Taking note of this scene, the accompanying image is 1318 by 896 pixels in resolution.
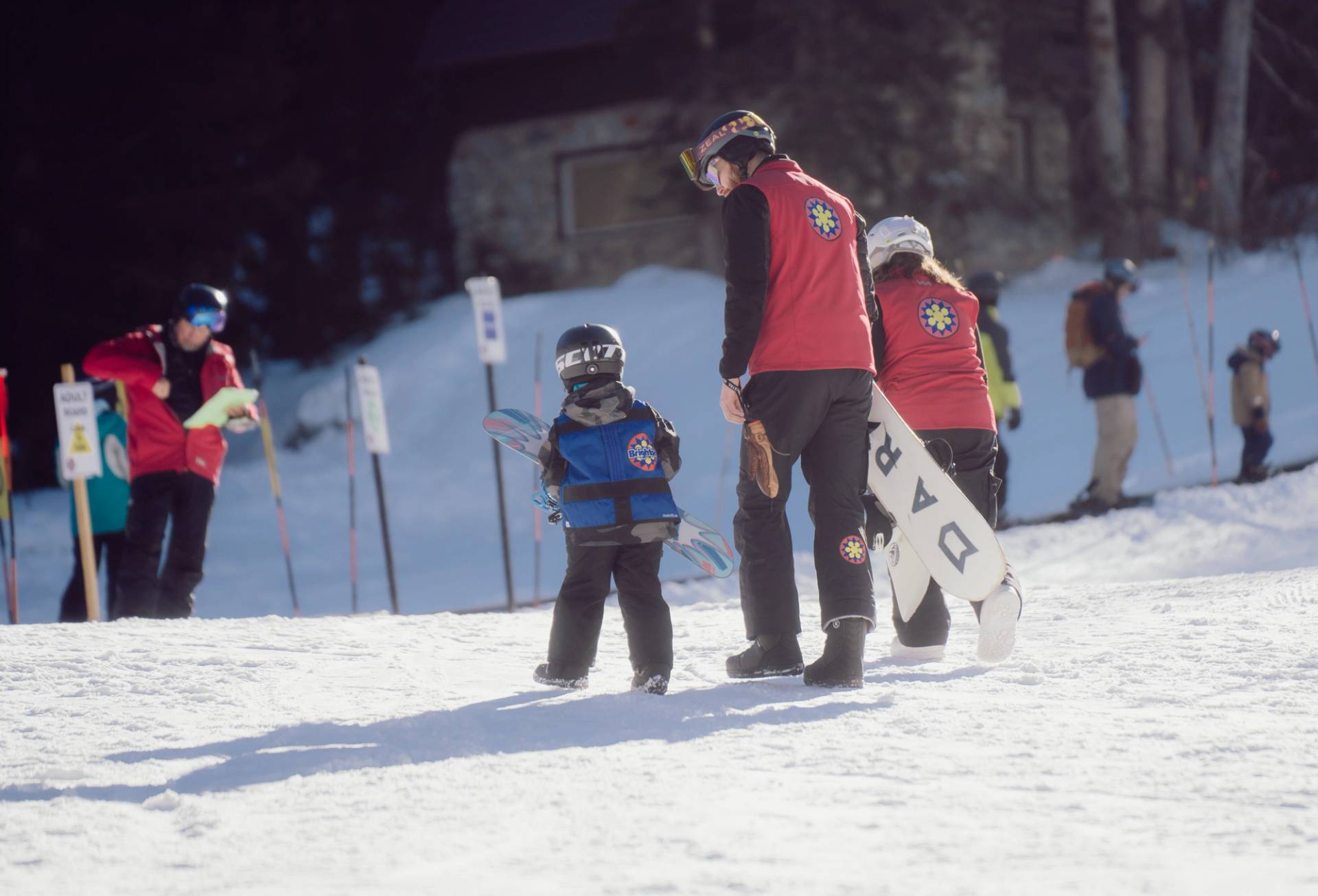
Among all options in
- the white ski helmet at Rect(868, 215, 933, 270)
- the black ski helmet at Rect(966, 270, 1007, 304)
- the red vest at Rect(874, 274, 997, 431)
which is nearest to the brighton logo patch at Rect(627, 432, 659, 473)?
the red vest at Rect(874, 274, 997, 431)

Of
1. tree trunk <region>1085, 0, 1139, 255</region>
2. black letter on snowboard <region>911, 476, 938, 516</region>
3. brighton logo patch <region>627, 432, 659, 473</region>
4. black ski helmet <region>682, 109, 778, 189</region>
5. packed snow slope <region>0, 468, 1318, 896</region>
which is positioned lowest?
packed snow slope <region>0, 468, 1318, 896</region>

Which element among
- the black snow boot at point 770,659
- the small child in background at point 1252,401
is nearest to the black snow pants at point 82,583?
the black snow boot at point 770,659

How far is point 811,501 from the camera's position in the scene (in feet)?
15.6

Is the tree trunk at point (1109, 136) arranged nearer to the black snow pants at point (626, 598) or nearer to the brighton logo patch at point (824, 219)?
→ the brighton logo patch at point (824, 219)

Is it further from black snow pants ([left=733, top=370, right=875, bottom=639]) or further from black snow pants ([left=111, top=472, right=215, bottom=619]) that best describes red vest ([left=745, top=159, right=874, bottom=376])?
black snow pants ([left=111, top=472, right=215, bottom=619])

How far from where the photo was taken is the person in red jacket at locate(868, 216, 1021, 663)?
532 cm

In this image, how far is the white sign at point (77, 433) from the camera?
317 inches

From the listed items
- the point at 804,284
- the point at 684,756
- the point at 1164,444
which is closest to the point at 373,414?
the point at 804,284

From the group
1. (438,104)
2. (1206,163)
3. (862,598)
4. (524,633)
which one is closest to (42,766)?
(862,598)

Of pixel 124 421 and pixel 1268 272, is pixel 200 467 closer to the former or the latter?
Answer: pixel 124 421

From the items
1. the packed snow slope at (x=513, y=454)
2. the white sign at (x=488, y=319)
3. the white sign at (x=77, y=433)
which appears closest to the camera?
the white sign at (x=77, y=433)

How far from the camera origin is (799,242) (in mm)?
4609

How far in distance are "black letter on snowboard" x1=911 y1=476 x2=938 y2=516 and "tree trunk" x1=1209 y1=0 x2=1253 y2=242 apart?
17.0m

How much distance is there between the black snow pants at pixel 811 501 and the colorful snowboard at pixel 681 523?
0.59 m
